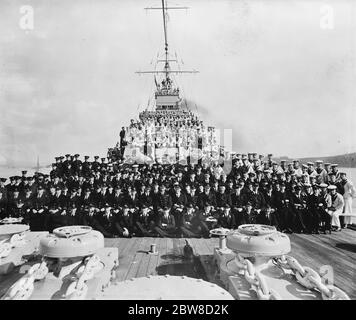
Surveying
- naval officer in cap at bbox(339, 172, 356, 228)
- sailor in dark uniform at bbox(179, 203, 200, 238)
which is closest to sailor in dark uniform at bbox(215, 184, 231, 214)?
sailor in dark uniform at bbox(179, 203, 200, 238)

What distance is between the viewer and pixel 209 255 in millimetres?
5441

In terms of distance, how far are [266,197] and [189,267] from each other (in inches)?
135

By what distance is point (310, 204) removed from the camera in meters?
7.45

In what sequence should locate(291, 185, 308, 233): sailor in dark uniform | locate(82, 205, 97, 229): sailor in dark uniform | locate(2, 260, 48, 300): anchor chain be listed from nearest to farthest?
locate(2, 260, 48, 300): anchor chain, locate(82, 205, 97, 229): sailor in dark uniform, locate(291, 185, 308, 233): sailor in dark uniform

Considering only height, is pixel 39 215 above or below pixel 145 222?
above

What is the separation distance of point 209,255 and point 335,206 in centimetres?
399

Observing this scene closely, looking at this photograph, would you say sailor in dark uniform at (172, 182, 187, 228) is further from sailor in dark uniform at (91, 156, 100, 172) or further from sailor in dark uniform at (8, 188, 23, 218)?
sailor in dark uniform at (8, 188, 23, 218)

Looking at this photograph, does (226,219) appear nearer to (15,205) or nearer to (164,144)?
(15,205)

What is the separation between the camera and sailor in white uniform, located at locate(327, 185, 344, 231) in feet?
24.6

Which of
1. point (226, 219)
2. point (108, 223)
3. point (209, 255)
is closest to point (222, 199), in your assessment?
point (226, 219)

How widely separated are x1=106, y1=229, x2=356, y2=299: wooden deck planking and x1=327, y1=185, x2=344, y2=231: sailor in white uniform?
1.43 ft

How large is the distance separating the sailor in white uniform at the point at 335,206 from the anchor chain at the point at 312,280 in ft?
13.5

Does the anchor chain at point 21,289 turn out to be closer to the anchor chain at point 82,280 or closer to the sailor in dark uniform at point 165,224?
the anchor chain at point 82,280

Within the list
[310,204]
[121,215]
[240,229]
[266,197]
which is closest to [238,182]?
[266,197]
